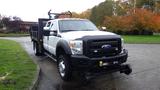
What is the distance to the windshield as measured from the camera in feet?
37.4

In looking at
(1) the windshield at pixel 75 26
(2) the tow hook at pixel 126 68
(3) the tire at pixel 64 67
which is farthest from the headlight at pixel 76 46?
(1) the windshield at pixel 75 26

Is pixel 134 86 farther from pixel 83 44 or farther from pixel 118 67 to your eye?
pixel 83 44

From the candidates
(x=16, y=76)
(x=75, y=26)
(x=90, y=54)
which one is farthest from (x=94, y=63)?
(x=75, y=26)

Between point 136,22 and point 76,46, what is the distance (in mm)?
43616

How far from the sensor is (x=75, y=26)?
1161cm

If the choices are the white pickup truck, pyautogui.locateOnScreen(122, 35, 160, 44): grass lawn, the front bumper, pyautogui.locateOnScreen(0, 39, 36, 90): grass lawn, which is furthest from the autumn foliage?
the front bumper

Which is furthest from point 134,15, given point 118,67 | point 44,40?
point 118,67

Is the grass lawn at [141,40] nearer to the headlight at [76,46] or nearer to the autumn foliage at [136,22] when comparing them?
the autumn foliage at [136,22]

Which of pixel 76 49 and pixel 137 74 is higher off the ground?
pixel 76 49

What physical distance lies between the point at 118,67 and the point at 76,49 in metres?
1.45

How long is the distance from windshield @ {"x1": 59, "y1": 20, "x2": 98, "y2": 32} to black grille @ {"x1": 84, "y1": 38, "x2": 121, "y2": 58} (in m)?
2.03

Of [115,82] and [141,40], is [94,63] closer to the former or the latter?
[115,82]

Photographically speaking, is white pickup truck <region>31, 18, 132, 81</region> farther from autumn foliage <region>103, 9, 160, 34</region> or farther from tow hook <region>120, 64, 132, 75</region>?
autumn foliage <region>103, 9, 160, 34</region>

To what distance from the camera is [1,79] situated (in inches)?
368
